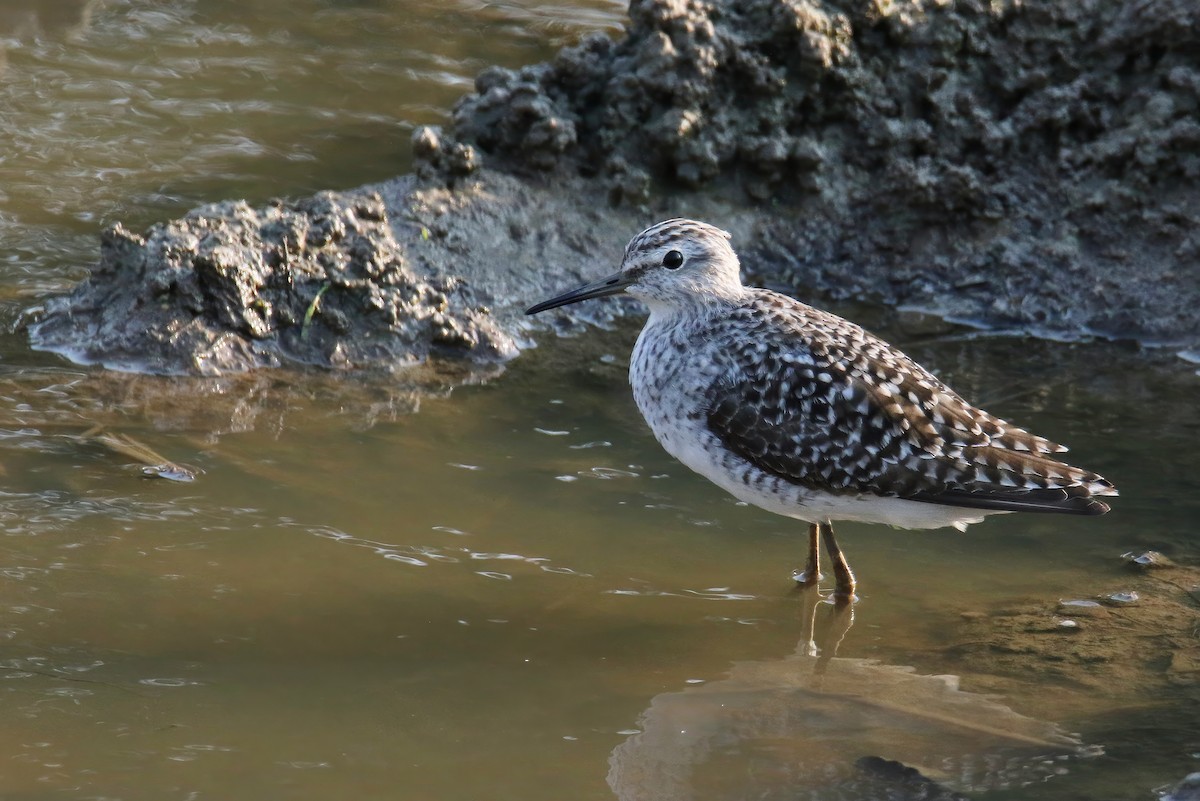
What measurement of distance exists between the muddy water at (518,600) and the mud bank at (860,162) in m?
0.64

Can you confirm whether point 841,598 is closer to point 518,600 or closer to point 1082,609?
point 1082,609

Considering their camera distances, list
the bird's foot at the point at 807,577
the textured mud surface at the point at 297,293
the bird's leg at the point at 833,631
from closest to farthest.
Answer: the bird's leg at the point at 833,631, the bird's foot at the point at 807,577, the textured mud surface at the point at 297,293

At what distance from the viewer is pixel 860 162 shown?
10398 mm

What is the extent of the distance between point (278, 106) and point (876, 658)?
23.1ft

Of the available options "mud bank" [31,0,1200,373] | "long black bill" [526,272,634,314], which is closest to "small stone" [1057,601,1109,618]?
"long black bill" [526,272,634,314]

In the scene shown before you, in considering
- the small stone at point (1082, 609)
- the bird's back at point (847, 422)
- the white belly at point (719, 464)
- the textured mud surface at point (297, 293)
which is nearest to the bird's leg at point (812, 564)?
the white belly at point (719, 464)

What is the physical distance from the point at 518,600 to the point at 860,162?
→ 503 centimetres

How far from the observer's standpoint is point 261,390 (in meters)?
8.42

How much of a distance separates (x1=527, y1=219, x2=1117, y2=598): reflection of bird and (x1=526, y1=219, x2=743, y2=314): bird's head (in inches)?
9.7

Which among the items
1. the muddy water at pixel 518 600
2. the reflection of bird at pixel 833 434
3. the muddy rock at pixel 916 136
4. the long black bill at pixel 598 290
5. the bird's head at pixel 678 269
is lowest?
the muddy water at pixel 518 600

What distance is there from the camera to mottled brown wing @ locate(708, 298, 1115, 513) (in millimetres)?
6531

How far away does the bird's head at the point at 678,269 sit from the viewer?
7.36 meters

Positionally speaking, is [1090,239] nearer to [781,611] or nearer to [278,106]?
[781,611]

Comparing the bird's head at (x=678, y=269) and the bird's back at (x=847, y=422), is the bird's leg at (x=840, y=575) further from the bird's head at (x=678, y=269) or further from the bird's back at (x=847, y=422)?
the bird's head at (x=678, y=269)
